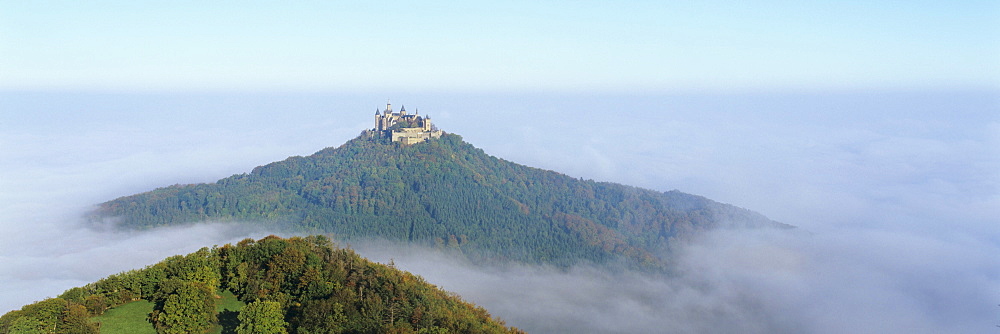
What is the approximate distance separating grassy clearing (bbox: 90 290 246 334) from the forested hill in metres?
54.9

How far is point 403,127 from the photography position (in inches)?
4318

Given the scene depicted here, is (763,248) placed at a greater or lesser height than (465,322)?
lesser

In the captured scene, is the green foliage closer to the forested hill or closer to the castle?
the forested hill

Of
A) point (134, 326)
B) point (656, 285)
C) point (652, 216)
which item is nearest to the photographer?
point (134, 326)

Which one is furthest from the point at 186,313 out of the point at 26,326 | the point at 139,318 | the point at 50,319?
the point at 26,326

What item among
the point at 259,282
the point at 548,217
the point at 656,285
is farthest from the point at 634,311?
the point at 259,282

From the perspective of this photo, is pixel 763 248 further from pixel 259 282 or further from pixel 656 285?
pixel 259 282

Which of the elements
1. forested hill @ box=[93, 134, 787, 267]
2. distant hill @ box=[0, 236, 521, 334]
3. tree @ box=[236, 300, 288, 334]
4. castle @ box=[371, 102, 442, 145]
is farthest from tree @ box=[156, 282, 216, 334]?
castle @ box=[371, 102, 442, 145]

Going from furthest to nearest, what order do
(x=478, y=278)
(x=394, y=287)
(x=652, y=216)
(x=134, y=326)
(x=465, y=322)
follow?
(x=652, y=216) → (x=478, y=278) → (x=394, y=287) → (x=465, y=322) → (x=134, y=326)

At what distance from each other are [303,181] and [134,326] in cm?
7748

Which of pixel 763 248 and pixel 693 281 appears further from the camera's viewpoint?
pixel 763 248

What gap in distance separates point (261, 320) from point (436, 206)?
6890cm

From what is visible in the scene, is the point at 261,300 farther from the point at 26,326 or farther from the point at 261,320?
the point at 26,326

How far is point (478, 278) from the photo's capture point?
8331 centimetres
